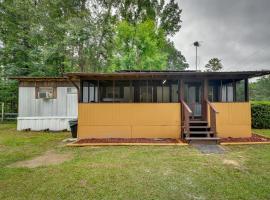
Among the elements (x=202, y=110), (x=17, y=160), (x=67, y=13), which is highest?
(x=67, y=13)

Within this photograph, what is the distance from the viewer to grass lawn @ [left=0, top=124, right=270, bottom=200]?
3.37 metres

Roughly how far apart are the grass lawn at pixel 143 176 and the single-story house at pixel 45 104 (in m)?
5.25

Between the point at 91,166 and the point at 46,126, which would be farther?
the point at 46,126

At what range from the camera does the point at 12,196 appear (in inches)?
129

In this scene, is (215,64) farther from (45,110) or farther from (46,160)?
(46,160)

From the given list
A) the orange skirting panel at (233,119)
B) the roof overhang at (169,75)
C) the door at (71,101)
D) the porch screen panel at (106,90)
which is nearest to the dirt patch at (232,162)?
the orange skirting panel at (233,119)

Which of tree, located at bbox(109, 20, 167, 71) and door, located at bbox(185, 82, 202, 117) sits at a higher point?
tree, located at bbox(109, 20, 167, 71)

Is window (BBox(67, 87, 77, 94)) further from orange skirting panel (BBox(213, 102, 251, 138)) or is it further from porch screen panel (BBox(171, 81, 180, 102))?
orange skirting panel (BBox(213, 102, 251, 138))

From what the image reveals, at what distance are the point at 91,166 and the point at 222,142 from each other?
5079 mm

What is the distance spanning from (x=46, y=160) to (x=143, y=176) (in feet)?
9.28

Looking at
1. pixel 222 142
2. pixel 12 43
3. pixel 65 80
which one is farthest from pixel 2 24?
pixel 222 142

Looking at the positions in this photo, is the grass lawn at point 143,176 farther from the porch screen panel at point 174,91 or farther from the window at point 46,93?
the window at point 46,93

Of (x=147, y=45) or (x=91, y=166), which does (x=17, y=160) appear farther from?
(x=147, y=45)

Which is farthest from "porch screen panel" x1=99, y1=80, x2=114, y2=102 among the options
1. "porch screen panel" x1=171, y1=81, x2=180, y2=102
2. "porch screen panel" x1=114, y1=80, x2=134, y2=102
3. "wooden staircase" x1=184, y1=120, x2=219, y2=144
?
"wooden staircase" x1=184, y1=120, x2=219, y2=144
